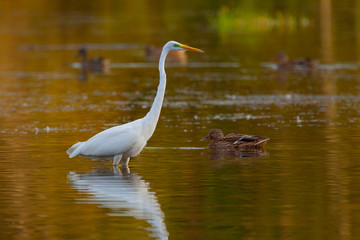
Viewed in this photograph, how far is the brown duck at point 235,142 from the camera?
51.7 feet

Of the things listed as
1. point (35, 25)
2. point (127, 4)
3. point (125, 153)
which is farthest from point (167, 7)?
point (125, 153)

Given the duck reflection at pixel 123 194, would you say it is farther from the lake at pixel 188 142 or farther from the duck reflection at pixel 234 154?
the duck reflection at pixel 234 154

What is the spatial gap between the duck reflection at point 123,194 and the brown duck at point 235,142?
7.81 feet

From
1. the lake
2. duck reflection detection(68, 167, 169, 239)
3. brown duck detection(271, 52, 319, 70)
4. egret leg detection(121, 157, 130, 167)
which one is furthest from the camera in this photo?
brown duck detection(271, 52, 319, 70)

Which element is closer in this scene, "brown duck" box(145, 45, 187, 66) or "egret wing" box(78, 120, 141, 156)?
"egret wing" box(78, 120, 141, 156)

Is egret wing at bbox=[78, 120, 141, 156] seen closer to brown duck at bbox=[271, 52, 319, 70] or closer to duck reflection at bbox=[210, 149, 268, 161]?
duck reflection at bbox=[210, 149, 268, 161]

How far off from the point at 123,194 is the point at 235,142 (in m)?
4.20

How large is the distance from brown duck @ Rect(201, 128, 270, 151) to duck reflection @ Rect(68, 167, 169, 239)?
93.7 inches

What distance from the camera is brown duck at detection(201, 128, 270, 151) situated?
51.7 ft

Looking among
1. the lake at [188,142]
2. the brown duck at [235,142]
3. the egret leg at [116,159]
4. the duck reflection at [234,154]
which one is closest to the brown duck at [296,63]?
the lake at [188,142]

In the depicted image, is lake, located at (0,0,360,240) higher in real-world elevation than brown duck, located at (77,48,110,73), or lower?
lower

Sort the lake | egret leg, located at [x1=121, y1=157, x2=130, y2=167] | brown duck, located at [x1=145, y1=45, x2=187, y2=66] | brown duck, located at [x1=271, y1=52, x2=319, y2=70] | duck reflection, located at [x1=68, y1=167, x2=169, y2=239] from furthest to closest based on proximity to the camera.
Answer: brown duck, located at [x1=145, y1=45, x2=187, y2=66] < brown duck, located at [x1=271, y1=52, x2=319, y2=70] < egret leg, located at [x1=121, y1=157, x2=130, y2=167] < duck reflection, located at [x1=68, y1=167, x2=169, y2=239] < the lake

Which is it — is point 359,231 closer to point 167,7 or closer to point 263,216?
point 263,216

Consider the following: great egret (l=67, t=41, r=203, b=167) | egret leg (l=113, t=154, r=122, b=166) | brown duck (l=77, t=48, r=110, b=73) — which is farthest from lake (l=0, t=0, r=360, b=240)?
brown duck (l=77, t=48, r=110, b=73)
